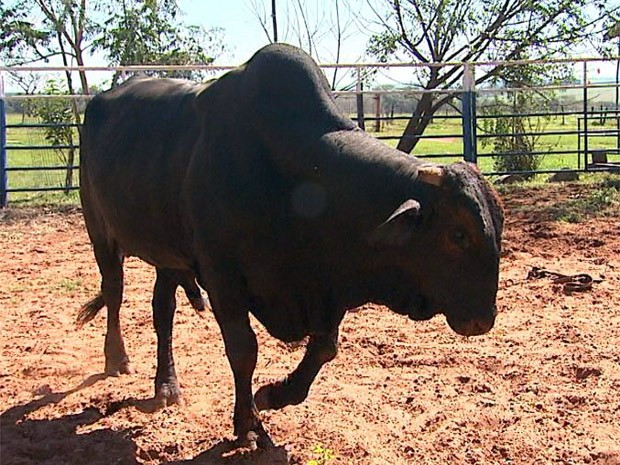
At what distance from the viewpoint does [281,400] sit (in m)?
4.06

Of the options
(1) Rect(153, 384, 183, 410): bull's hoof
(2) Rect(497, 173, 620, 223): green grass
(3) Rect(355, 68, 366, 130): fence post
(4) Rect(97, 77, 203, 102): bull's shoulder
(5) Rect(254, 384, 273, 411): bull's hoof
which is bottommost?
(1) Rect(153, 384, 183, 410): bull's hoof

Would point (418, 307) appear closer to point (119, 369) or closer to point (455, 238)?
point (455, 238)

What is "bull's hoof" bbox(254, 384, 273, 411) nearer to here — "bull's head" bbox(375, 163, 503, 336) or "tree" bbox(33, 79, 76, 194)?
"bull's head" bbox(375, 163, 503, 336)

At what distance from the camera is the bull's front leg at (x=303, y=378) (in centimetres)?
403

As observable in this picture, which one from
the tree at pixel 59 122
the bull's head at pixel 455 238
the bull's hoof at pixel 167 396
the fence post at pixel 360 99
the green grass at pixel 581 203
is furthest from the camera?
the tree at pixel 59 122

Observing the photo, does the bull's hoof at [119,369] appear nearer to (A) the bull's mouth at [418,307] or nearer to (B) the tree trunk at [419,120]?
(A) the bull's mouth at [418,307]

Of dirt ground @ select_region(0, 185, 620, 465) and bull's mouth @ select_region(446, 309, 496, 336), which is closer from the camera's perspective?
bull's mouth @ select_region(446, 309, 496, 336)

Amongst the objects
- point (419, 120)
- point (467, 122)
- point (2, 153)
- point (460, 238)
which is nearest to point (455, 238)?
point (460, 238)

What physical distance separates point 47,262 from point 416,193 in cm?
619

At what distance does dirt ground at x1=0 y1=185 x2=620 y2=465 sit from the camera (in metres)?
3.83

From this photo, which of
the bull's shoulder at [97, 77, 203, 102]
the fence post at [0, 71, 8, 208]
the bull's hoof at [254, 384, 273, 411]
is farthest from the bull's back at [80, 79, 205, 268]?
the fence post at [0, 71, 8, 208]

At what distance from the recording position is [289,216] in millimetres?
3633

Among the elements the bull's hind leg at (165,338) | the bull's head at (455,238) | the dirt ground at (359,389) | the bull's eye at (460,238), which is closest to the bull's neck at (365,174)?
the bull's head at (455,238)

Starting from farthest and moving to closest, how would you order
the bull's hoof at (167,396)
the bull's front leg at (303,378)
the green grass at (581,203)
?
the green grass at (581,203)
the bull's hoof at (167,396)
the bull's front leg at (303,378)
